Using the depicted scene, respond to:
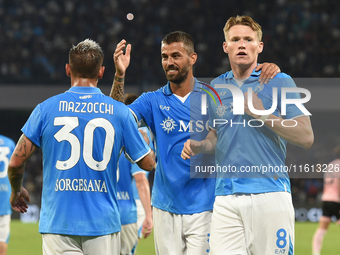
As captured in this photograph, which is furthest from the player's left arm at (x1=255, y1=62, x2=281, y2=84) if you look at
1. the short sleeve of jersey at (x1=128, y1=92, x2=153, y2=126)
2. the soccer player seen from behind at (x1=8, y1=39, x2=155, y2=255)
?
the short sleeve of jersey at (x1=128, y1=92, x2=153, y2=126)

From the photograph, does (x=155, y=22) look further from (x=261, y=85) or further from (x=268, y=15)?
(x=261, y=85)

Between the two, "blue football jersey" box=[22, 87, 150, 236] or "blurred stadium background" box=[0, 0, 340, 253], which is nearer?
"blue football jersey" box=[22, 87, 150, 236]

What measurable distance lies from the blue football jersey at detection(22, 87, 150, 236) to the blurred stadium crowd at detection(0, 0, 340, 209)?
50.0 ft

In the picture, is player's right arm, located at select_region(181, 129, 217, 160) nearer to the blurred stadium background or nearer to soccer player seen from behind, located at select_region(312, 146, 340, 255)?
soccer player seen from behind, located at select_region(312, 146, 340, 255)

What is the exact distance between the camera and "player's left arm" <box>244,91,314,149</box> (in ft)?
13.0

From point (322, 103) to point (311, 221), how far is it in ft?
13.8

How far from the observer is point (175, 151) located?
15.9 ft

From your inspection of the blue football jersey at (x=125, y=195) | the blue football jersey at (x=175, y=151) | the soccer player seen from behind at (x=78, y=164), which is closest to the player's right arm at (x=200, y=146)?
the blue football jersey at (x=175, y=151)

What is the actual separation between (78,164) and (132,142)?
46 cm

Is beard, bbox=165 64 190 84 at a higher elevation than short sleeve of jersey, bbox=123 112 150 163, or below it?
higher

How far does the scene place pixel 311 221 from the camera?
16094mm

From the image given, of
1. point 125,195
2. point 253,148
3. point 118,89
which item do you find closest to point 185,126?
point 118,89

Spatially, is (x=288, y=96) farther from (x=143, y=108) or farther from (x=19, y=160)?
(x=19, y=160)

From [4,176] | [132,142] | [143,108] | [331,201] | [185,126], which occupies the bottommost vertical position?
[331,201]
